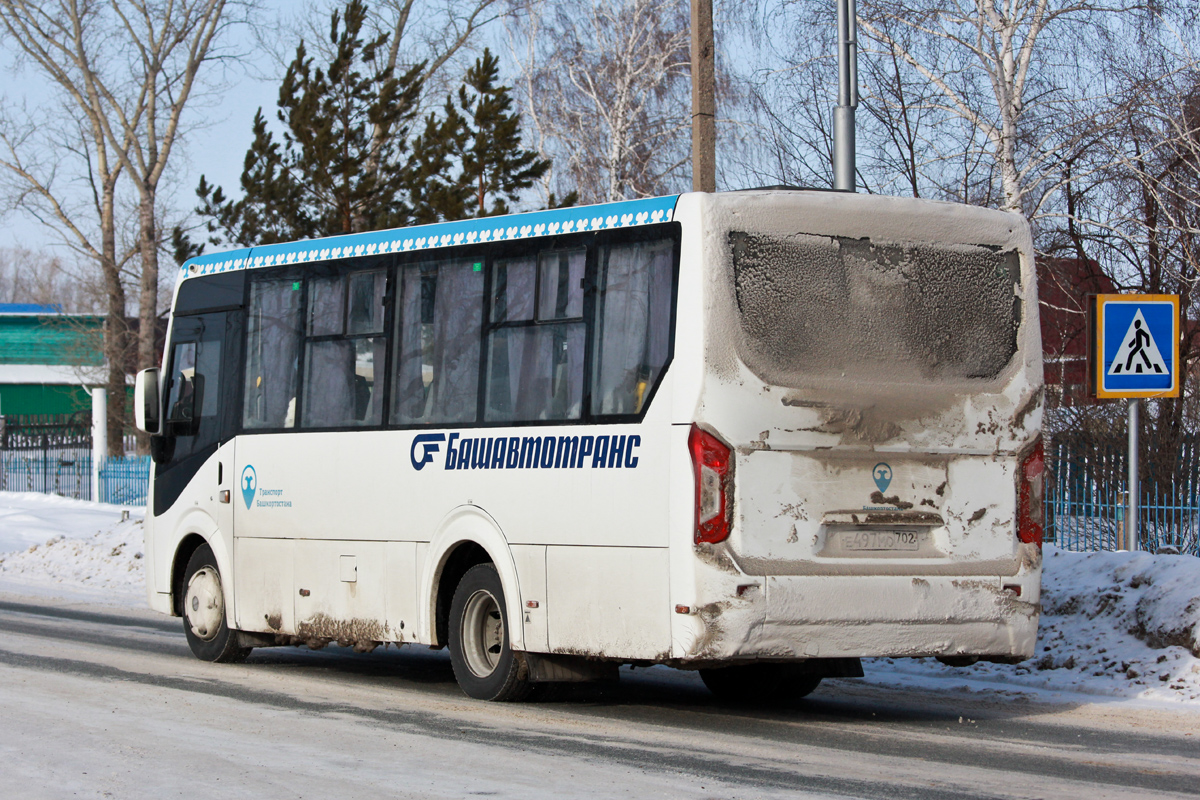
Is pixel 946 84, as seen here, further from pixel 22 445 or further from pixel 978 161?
pixel 22 445

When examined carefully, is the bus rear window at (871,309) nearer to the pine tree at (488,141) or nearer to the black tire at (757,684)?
the black tire at (757,684)

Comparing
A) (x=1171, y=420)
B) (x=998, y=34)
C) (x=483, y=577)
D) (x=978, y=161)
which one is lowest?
(x=483, y=577)

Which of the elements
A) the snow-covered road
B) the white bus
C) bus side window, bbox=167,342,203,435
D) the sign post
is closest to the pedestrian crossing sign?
the sign post

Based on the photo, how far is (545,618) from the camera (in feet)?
30.0

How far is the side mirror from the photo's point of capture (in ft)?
41.8

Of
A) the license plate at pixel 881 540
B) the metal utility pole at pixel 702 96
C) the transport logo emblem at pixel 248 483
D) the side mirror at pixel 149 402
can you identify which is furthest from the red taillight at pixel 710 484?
the metal utility pole at pixel 702 96

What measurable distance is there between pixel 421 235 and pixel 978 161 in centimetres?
1411

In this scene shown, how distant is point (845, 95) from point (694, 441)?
7.79m

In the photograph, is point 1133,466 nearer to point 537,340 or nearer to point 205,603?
point 537,340

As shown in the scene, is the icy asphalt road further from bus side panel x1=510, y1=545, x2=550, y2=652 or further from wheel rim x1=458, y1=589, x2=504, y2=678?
bus side panel x1=510, y1=545, x2=550, y2=652

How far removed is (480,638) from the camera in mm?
9906

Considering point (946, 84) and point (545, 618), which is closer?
point (545, 618)

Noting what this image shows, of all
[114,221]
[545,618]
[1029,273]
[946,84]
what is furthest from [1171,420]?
[114,221]

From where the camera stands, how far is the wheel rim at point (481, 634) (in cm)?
982
